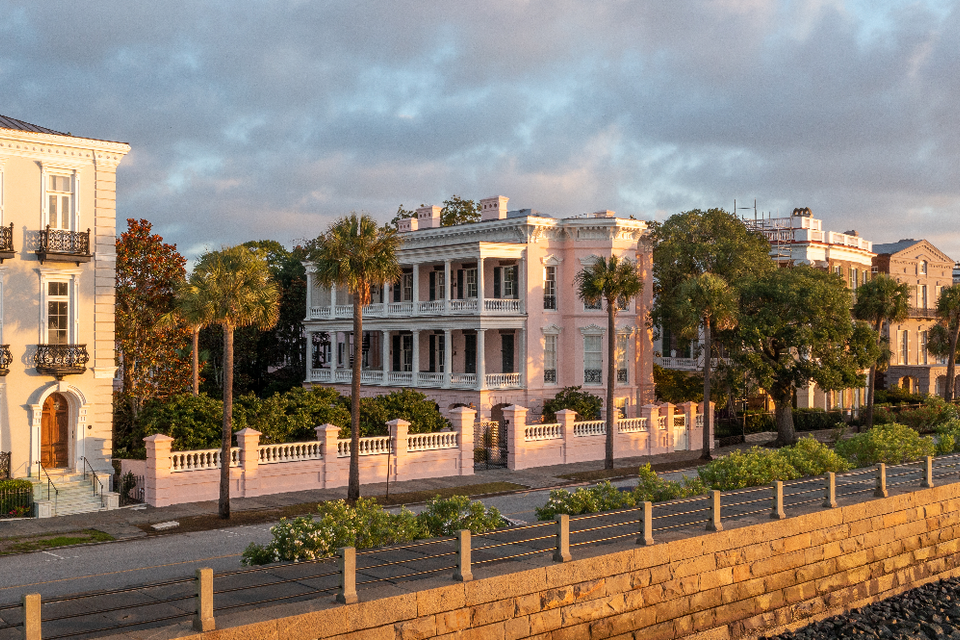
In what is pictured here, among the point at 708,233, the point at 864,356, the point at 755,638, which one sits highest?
the point at 708,233

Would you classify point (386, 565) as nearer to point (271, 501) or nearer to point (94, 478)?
point (271, 501)

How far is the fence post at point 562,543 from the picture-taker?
14.3m

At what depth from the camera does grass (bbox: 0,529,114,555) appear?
2094cm

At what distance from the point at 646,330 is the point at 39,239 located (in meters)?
29.8

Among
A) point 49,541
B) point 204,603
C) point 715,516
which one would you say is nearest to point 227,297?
point 49,541

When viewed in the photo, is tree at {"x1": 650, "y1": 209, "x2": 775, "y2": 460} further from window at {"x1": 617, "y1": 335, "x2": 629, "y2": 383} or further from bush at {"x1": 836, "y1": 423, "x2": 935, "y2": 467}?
bush at {"x1": 836, "y1": 423, "x2": 935, "y2": 467}

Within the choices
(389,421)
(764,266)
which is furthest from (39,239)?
(764,266)

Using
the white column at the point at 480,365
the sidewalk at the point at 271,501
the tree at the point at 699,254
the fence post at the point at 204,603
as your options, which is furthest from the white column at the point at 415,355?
the fence post at the point at 204,603

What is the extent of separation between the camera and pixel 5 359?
26.3m

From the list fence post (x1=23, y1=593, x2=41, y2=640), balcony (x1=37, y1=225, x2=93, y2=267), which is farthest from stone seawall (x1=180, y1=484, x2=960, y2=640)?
balcony (x1=37, y1=225, x2=93, y2=267)

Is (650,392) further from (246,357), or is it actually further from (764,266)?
(246,357)

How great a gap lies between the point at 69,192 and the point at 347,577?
20.1 metres

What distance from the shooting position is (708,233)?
47656 millimetres

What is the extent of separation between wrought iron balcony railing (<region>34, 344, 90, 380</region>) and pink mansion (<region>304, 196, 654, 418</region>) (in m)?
19.6
